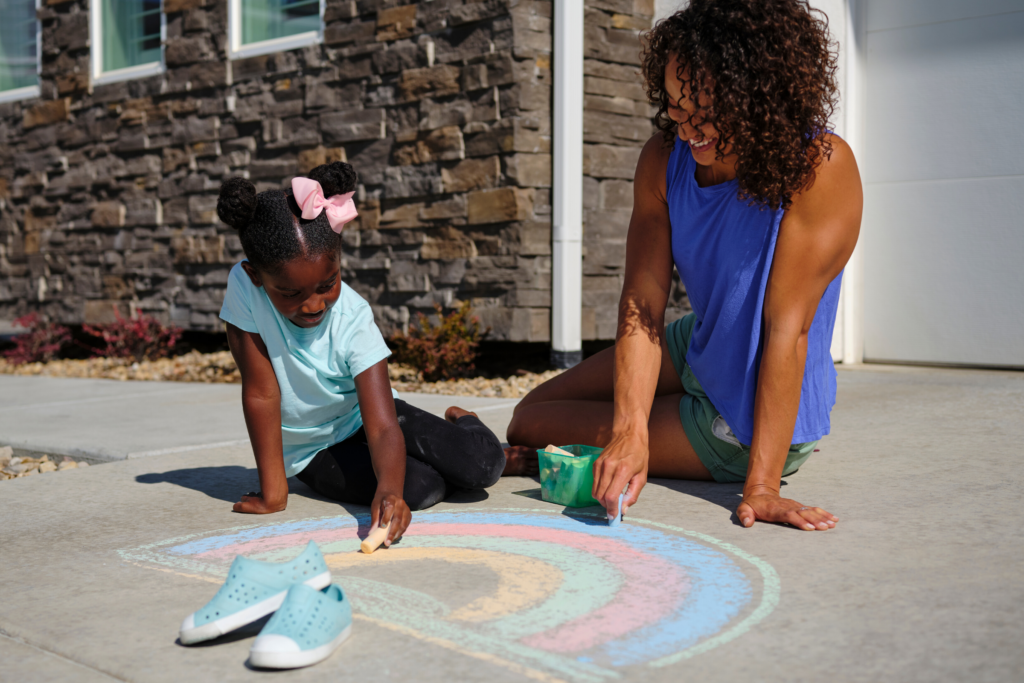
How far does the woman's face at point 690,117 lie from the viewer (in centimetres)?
236

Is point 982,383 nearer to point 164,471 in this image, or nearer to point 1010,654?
point 1010,654

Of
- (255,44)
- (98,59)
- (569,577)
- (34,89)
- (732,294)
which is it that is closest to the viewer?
(569,577)

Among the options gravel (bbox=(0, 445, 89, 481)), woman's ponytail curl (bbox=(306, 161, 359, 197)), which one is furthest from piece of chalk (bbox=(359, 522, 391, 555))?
gravel (bbox=(0, 445, 89, 481))

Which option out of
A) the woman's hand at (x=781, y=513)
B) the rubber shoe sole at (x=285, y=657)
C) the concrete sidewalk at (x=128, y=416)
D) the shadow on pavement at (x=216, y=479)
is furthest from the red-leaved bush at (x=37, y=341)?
the rubber shoe sole at (x=285, y=657)

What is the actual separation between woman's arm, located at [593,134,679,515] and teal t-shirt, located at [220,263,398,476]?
684 millimetres

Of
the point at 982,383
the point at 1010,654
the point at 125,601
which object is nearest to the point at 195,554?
the point at 125,601

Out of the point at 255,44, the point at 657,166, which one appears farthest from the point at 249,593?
the point at 255,44

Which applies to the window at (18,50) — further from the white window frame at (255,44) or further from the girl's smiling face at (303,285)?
the girl's smiling face at (303,285)

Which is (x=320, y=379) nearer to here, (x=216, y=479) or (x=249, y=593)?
(x=216, y=479)

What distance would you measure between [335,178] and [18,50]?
772 cm

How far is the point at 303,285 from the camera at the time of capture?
2.36 meters

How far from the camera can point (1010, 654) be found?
59.7 inches

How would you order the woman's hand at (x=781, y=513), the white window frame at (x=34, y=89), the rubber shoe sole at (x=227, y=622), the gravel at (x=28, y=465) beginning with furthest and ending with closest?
1. the white window frame at (x=34, y=89)
2. the gravel at (x=28, y=465)
3. the woman's hand at (x=781, y=513)
4. the rubber shoe sole at (x=227, y=622)

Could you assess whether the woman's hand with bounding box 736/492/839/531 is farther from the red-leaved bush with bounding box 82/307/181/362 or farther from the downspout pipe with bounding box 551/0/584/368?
the red-leaved bush with bounding box 82/307/181/362
